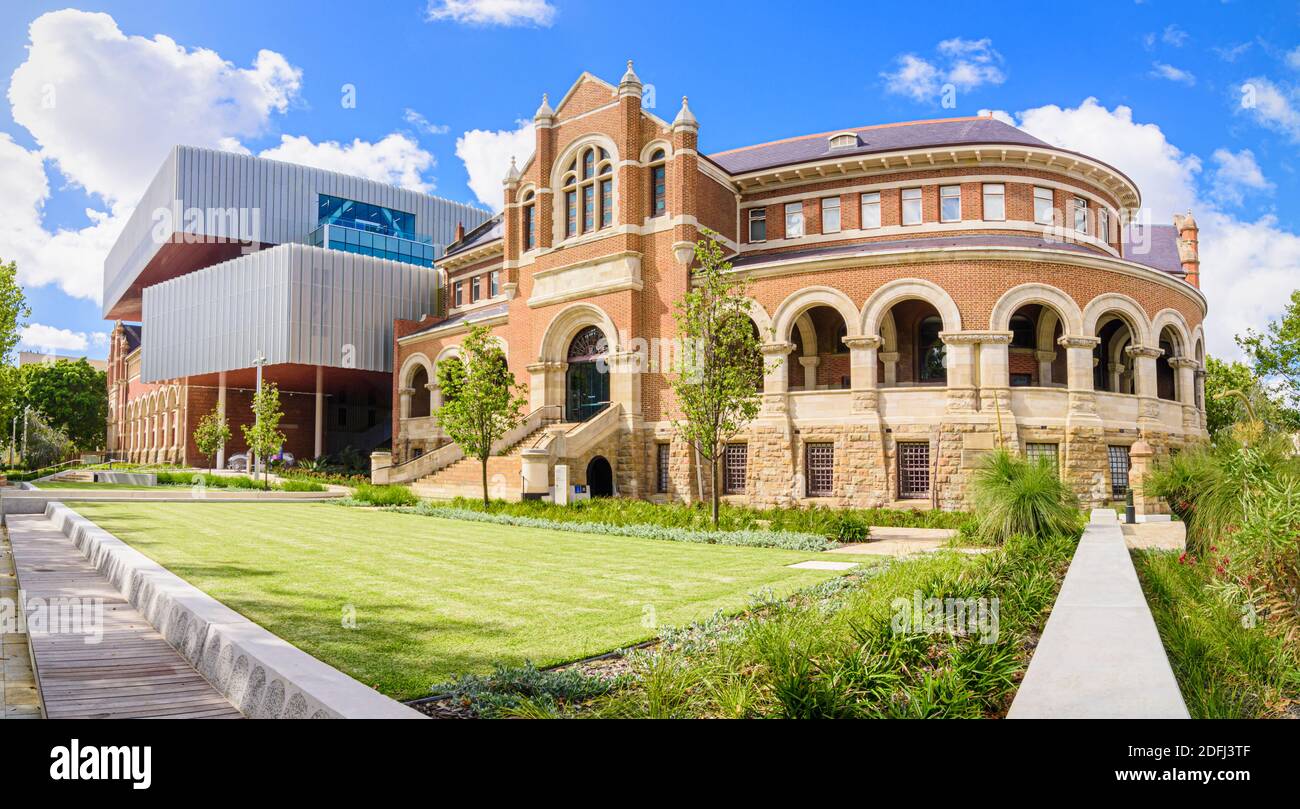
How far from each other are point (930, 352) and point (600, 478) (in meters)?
13.5

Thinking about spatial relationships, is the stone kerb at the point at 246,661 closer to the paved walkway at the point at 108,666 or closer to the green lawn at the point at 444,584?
the paved walkway at the point at 108,666

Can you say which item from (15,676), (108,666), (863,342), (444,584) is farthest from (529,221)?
(15,676)

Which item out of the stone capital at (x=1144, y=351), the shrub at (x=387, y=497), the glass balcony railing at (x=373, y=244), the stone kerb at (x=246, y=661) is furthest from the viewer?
the glass balcony railing at (x=373, y=244)

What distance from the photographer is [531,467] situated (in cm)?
2717

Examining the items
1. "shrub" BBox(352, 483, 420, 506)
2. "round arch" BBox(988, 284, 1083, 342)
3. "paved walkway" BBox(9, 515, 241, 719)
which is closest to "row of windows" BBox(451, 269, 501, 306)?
"shrub" BBox(352, 483, 420, 506)

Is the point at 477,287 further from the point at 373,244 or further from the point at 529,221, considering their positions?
the point at 373,244

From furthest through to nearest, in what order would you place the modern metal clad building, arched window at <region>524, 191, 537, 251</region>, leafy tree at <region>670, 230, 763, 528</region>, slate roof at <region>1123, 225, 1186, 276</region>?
the modern metal clad building
slate roof at <region>1123, 225, 1186, 276</region>
arched window at <region>524, 191, 537, 251</region>
leafy tree at <region>670, 230, 763, 528</region>

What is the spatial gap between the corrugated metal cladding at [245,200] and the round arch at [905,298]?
1732 inches

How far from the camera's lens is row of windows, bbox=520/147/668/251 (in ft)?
102

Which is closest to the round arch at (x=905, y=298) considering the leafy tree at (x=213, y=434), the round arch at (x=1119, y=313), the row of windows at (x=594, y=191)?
the round arch at (x=1119, y=313)

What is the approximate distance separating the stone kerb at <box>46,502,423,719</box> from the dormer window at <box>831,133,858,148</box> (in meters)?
29.3

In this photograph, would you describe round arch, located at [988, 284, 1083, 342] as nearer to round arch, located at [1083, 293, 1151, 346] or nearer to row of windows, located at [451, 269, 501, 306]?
round arch, located at [1083, 293, 1151, 346]

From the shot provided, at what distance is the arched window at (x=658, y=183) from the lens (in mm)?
30766
